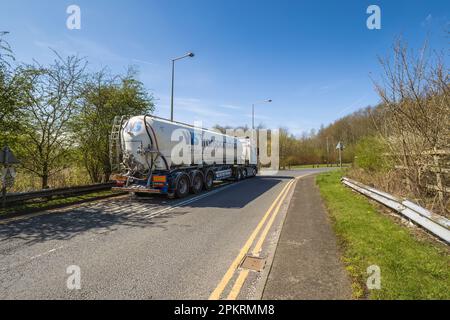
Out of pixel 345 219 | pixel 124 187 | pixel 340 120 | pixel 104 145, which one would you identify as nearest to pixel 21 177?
pixel 104 145

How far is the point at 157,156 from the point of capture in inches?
399

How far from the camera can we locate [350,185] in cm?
1215

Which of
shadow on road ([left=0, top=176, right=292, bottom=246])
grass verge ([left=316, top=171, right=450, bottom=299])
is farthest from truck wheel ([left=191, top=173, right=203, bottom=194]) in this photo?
grass verge ([left=316, top=171, right=450, bottom=299])

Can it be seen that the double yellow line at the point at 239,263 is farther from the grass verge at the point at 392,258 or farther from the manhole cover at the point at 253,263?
the grass verge at the point at 392,258

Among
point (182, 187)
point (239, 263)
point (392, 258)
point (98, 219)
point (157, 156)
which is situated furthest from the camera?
point (182, 187)

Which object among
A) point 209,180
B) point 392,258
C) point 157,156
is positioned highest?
point 157,156

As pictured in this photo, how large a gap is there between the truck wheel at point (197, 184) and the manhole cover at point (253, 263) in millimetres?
7819

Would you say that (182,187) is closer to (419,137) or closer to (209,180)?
(209,180)

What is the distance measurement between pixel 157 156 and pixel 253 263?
7215 millimetres

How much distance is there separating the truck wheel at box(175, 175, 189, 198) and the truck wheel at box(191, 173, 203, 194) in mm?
499

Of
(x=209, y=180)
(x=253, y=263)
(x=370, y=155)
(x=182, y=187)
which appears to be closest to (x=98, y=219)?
(x=182, y=187)

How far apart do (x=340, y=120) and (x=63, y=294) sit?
72.6 metres

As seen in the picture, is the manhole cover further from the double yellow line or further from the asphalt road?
the asphalt road
